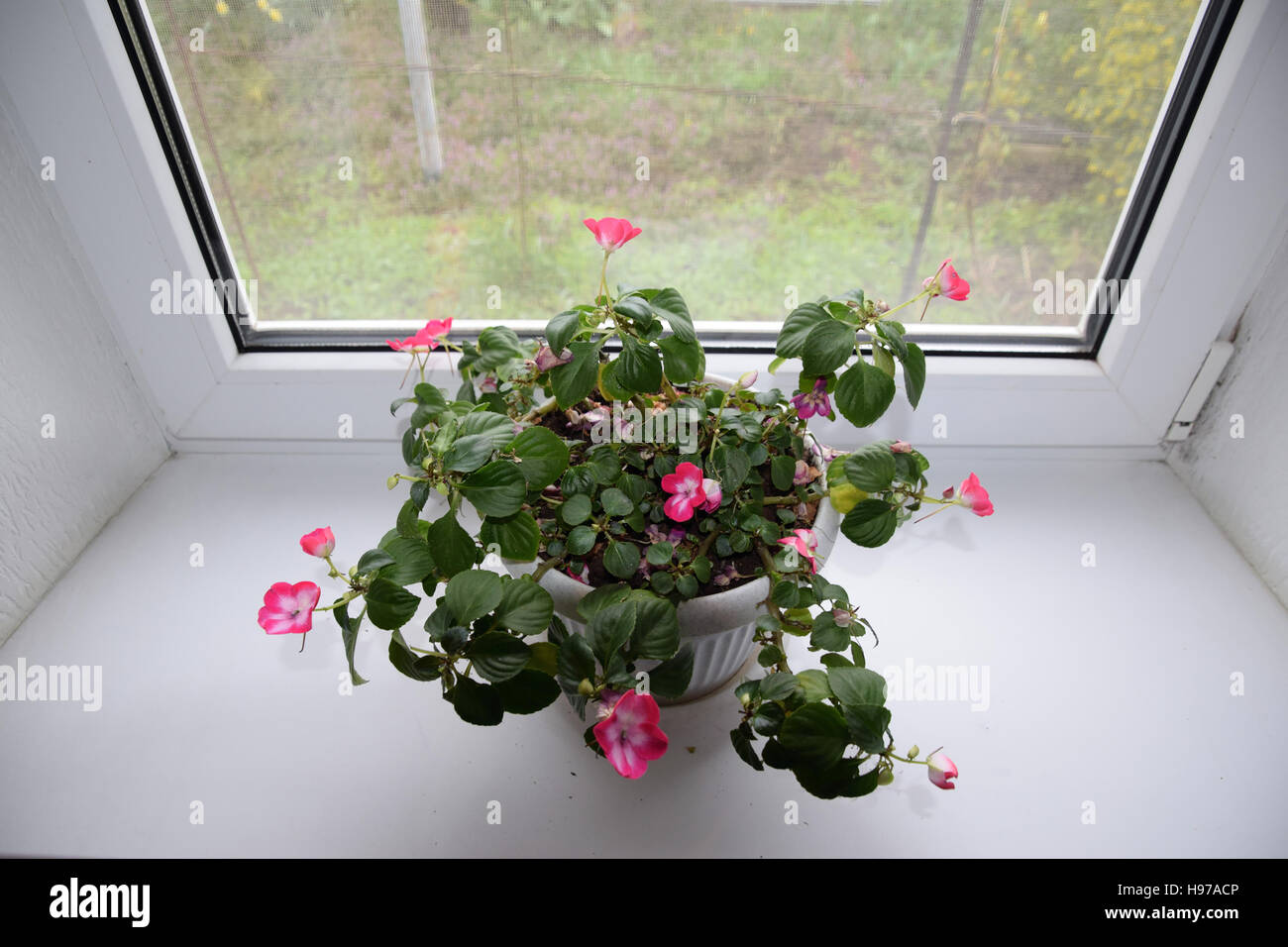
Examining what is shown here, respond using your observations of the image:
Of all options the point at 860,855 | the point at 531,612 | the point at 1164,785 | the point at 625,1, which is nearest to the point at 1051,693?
the point at 1164,785

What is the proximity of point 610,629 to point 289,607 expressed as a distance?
228 mm

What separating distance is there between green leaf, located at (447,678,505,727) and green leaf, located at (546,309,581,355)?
221 millimetres

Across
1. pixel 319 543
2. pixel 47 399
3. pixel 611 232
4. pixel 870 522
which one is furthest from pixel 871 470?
pixel 47 399

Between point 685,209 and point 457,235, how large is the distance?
0.83ft

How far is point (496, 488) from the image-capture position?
19.4 inches

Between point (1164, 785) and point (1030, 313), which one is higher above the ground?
point (1030, 313)

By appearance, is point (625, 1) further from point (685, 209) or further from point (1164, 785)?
point (1164, 785)

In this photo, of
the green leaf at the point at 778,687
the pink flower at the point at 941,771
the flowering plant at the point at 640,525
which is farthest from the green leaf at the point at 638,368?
the pink flower at the point at 941,771

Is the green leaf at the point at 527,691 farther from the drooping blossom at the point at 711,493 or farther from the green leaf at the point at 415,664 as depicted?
the drooping blossom at the point at 711,493

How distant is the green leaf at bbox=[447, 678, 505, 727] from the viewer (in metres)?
0.49

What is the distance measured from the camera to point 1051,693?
761 mm

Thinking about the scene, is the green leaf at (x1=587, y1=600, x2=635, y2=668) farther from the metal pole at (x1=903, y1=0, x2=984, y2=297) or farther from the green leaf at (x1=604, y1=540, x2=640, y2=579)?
the metal pole at (x1=903, y1=0, x2=984, y2=297)

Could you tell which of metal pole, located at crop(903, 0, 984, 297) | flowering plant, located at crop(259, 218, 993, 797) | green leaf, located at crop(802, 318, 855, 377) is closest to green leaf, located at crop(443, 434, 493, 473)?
flowering plant, located at crop(259, 218, 993, 797)

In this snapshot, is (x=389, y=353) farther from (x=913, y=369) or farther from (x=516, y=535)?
(x=913, y=369)
